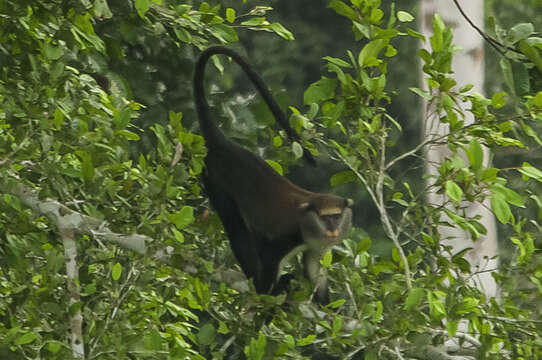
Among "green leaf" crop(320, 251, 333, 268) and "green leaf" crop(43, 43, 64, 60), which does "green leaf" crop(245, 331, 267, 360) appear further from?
"green leaf" crop(43, 43, 64, 60)

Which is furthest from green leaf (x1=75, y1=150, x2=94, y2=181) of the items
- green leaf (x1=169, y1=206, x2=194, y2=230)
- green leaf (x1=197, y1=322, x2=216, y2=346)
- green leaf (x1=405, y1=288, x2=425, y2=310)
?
green leaf (x1=405, y1=288, x2=425, y2=310)

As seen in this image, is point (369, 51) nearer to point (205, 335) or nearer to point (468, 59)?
point (205, 335)

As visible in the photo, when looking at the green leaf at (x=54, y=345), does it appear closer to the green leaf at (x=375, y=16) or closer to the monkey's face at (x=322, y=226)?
the monkey's face at (x=322, y=226)

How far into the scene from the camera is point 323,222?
8.46ft

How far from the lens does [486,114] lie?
230cm

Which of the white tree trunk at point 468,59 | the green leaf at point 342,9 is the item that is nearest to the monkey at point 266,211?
the green leaf at point 342,9

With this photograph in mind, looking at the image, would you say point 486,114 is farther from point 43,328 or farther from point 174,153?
point 43,328

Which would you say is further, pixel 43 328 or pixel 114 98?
pixel 114 98

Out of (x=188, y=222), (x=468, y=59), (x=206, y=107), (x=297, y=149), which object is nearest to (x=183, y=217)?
(x=188, y=222)

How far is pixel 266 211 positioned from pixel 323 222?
8.5 inches

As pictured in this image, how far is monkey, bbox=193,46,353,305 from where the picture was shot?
2.61 m

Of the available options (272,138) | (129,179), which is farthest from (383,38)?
(129,179)

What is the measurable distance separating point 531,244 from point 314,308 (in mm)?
594

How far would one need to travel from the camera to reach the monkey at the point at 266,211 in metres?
2.61
